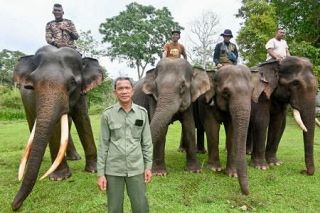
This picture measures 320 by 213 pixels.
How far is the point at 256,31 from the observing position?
21906 millimetres

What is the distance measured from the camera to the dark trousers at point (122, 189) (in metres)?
4.33

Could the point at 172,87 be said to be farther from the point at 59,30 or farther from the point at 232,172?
the point at 59,30

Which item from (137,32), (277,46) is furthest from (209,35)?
(277,46)

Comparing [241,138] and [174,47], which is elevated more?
[174,47]

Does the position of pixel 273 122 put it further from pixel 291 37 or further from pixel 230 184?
pixel 291 37

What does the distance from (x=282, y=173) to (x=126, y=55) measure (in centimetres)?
3935

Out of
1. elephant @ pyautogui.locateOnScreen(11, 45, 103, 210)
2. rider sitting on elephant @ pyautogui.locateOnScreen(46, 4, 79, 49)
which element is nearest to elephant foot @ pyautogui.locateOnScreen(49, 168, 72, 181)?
elephant @ pyautogui.locateOnScreen(11, 45, 103, 210)

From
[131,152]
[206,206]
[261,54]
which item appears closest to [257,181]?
[206,206]

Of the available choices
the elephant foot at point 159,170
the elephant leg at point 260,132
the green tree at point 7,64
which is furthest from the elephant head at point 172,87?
the green tree at point 7,64

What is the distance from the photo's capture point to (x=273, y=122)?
8500mm

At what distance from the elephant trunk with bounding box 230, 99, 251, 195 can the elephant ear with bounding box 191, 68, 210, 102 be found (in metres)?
0.78

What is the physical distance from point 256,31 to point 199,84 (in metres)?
15.4

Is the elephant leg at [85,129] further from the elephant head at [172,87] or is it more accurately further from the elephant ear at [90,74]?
the elephant head at [172,87]

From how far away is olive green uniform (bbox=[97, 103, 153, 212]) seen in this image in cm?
429
